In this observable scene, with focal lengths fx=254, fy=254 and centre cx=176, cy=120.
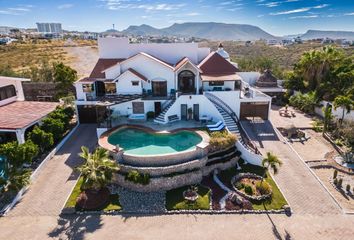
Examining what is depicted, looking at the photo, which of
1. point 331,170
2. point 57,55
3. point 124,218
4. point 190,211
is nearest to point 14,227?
point 124,218


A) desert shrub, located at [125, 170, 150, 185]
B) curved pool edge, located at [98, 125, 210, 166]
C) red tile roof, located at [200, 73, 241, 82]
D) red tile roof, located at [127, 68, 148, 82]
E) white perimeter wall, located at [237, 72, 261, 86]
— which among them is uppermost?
red tile roof, located at [127, 68, 148, 82]

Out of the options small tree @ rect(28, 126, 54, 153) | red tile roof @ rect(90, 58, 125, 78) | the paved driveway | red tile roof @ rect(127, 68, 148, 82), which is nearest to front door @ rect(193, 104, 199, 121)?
red tile roof @ rect(127, 68, 148, 82)

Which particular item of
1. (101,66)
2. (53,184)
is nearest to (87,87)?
(101,66)

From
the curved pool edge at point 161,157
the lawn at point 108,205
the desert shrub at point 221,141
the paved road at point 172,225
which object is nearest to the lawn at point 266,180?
the paved road at point 172,225

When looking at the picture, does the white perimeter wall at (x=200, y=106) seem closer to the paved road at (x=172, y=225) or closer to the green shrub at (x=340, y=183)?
the paved road at (x=172, y=225)

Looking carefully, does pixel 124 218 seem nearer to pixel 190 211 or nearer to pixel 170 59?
pixel 190 211

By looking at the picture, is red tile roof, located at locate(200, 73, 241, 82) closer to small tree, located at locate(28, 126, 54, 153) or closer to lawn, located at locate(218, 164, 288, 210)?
lawn, located at locate(218, 164, 288, 210)
